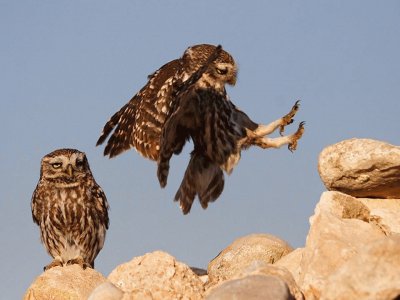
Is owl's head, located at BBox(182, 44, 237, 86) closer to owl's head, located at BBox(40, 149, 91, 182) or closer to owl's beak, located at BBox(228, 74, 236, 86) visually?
owl's beak, located at BBox(228, 74, 236, 86)

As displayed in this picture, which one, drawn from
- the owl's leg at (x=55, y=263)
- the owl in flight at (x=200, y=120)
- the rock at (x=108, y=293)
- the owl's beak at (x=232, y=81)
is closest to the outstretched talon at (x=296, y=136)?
the owl in flight at (x=200, y=120)

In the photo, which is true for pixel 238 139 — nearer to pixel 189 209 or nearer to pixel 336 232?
pixel 189 209

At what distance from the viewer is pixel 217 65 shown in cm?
1348

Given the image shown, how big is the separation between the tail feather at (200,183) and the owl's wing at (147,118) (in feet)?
2.57

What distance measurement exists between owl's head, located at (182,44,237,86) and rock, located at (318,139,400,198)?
1747 mm

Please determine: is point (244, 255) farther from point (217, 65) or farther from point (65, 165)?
point (65, 165)

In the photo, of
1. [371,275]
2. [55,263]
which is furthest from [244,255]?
[371,275]

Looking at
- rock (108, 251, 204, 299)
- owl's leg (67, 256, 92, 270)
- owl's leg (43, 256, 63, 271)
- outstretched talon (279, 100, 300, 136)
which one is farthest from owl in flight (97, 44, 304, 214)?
rock (108, 251, 204, 299)

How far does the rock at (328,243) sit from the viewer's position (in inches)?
379

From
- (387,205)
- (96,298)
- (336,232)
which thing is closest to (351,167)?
(387,205)

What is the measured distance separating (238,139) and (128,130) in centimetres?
171

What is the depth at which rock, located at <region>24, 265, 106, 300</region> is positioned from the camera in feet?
37.8

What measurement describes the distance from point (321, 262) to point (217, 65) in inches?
178

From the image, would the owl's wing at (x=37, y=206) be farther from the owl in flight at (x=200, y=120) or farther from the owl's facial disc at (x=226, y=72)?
the owl's facial disc at (x=226, y=72)
